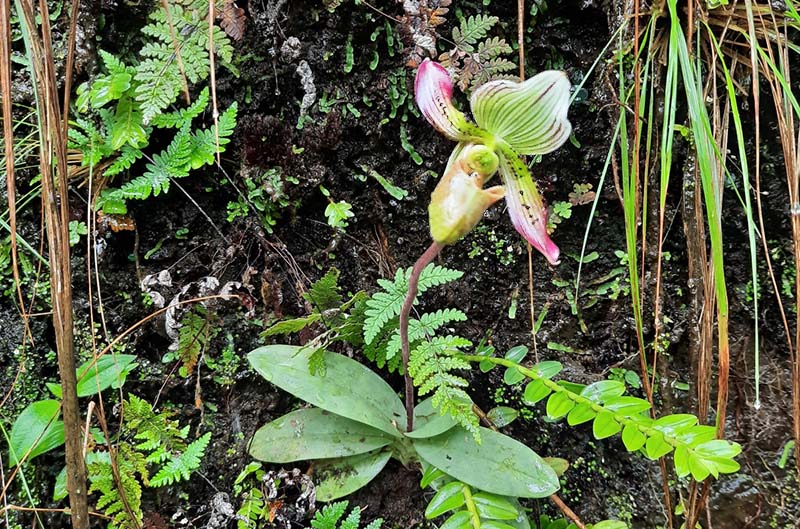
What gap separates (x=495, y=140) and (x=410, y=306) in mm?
403

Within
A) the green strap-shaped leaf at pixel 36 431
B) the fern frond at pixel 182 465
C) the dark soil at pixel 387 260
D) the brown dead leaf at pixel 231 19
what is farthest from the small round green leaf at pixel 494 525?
the brown dead leaf at pixel 231 19

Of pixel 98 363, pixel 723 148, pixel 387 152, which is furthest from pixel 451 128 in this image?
pixel 98 363

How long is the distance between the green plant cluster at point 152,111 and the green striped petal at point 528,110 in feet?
2.53

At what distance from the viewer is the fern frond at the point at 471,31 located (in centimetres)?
145

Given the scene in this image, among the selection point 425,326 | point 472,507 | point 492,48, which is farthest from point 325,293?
point 492,48

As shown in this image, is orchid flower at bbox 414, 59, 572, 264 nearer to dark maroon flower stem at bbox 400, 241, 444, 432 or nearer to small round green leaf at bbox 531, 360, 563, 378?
dark maroon flower stem at bbox 400, 241, 444, 432

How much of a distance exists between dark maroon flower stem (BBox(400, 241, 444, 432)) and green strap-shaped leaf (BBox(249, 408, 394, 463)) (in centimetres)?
11

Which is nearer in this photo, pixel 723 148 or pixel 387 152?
pixel 723 148

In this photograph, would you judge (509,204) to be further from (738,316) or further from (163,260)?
(163,260)

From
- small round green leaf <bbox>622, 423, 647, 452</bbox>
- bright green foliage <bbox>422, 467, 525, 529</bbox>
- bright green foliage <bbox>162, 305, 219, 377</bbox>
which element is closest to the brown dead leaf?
bright green foliage <bbox>162, 305, 219, 377</bbox>

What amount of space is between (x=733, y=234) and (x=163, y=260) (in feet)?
5.53

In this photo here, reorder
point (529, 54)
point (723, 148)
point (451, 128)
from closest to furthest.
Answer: point (451, 128) → point (723, 148) → point (529, 54)

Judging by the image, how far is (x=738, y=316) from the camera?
58.7 inches

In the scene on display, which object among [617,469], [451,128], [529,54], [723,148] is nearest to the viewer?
[451,128]
